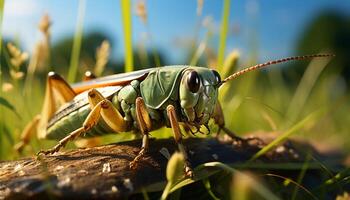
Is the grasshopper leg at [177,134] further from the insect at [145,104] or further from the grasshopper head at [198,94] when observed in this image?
the grasshopper head at [198,94]

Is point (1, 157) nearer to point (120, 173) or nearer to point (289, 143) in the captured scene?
point (120, 173)

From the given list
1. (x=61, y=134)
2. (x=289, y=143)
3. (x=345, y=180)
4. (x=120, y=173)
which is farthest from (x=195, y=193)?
(x=61, y=134)

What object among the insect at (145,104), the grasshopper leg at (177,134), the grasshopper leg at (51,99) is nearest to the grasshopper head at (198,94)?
the insect at (145,104)

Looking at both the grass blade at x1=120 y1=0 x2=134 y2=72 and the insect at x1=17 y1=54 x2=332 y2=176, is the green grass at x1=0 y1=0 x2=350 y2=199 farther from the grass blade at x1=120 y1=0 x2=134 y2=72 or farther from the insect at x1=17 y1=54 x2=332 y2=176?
the insect at x1=17 y1=54 x2=332 y2=176

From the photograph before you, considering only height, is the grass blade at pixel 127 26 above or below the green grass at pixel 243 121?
above

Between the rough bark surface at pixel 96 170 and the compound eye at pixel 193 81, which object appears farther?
the compound eye at pixel 193 81

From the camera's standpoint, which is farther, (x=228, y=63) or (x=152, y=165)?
(x=228, y=63)

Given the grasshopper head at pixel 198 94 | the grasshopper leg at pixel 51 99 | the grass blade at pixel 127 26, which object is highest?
the grass blade at pixel 127 26
